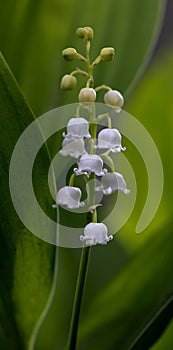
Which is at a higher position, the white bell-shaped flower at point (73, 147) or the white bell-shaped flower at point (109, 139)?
the white bell-shaped flower at point (109, 139)

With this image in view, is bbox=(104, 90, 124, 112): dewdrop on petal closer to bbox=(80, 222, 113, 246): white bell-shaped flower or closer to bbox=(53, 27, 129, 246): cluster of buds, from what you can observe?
bbox=(53, 27, 129, 246): cluster of buds

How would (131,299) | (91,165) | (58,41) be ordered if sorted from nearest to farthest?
(91,165)
(131,299)
(58,41)

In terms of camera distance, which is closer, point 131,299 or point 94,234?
point 94,234

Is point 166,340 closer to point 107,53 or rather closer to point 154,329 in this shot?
point 154,329

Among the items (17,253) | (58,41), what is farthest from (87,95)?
(58,41)

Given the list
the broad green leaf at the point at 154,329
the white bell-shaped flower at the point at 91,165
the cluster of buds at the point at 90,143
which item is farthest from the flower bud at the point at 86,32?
the broad green leaf at the point at 154,329

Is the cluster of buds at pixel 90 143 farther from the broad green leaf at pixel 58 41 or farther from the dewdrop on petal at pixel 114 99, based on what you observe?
the broad green leaf at pixel 58 41
